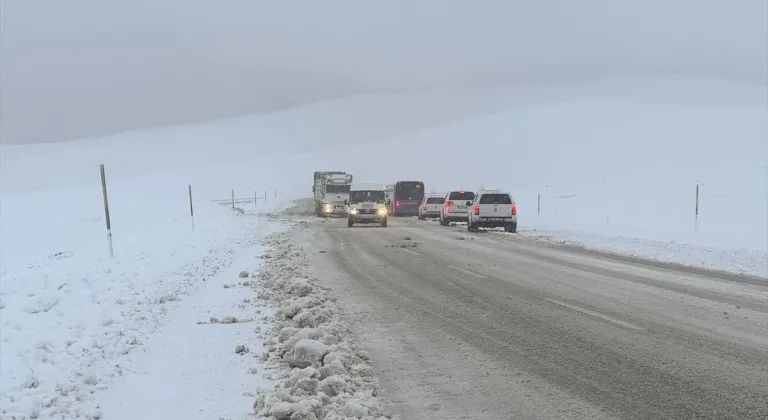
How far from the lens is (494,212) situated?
1033 inches

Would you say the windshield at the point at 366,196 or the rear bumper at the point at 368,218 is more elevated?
the windshield at the point at 366,196

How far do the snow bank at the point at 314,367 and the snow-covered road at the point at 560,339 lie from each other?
0.88ft

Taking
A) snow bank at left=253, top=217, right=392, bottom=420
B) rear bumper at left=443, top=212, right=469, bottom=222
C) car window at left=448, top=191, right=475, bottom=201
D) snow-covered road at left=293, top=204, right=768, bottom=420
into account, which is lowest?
rear bumper at left=443, top=212, right=469, bottom=222

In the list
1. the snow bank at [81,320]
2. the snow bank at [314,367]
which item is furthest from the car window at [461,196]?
the snow bank at [314,367]

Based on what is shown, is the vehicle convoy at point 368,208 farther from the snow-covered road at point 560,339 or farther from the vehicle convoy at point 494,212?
the snow-covered road at point 560,339

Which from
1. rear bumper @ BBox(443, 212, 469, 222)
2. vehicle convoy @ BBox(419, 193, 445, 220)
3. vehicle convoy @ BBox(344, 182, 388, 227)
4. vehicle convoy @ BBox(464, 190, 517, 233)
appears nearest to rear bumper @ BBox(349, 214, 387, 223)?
vehicle convoy @ BBox(344, 182, 388, 227)

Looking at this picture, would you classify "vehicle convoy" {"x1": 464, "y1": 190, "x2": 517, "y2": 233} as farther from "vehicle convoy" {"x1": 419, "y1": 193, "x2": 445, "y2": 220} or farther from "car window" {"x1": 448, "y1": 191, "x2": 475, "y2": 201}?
"vehicle convoy" {"x1": 419, "y1": 193, "x2": 445, "y2": 220}

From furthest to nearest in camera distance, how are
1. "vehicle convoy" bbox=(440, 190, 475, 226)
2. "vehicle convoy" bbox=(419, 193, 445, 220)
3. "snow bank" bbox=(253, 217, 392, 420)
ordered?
1. "vehicle convoy" bbox=(419, 193, 445, 220)
2. "vehicle convoy" bbox=(440, 190, 475, 226)
3. "snow bank" bbox=(253, 217, 392, 420)

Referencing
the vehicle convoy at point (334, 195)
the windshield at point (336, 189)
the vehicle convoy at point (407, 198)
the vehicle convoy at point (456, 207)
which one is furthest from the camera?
the vehicle convoy at point (407, 198)

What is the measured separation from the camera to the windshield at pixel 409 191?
45812 millimetres

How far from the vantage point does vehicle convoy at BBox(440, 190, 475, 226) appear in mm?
32281

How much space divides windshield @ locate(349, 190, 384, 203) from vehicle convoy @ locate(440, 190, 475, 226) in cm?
371

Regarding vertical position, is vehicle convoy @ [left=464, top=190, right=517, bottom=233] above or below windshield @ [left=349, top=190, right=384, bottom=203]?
below

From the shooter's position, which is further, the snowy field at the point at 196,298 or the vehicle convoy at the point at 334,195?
the vehicle convoy at the point at 334,195
